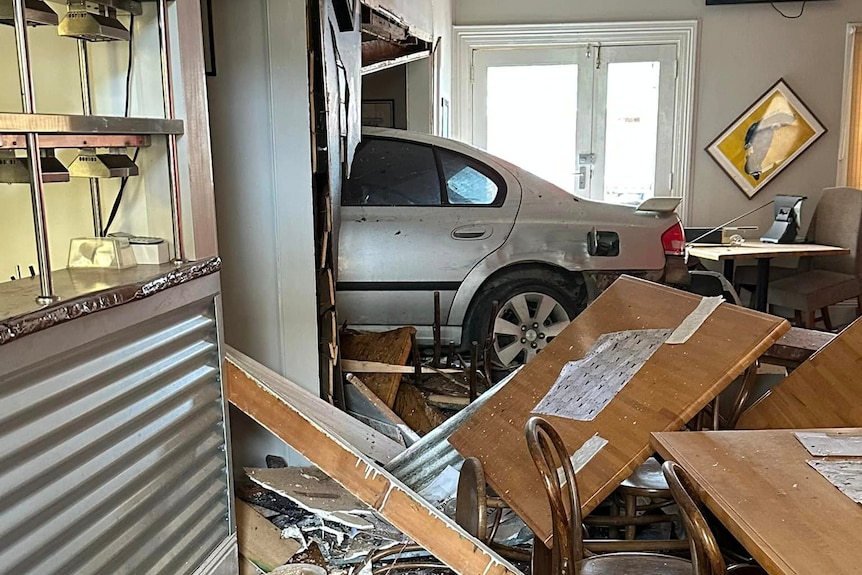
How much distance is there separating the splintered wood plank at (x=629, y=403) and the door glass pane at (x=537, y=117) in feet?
15.4

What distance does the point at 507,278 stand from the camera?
15.7ft

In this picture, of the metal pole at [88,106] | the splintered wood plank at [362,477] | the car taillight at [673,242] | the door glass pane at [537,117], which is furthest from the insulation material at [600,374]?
the door glass pane at [537,117]

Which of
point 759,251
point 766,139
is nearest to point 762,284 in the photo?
point 759,251

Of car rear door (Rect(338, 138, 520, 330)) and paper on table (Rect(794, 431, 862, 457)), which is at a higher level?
car rear door (Rect(338, 138, 520, 330))

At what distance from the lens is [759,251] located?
564 cm

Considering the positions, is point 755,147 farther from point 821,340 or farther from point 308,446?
point 308,446

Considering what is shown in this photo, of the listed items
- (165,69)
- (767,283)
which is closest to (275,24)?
(165,69)

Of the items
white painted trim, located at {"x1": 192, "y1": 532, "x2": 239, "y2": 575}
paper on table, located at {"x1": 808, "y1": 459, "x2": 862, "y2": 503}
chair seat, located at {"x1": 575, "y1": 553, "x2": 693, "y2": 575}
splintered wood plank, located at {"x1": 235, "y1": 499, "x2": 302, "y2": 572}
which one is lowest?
splintered wood plank, located at {"x1": 235, "y1": 499, "x2": 302, "y2": 572}

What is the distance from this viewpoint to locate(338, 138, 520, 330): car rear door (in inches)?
184

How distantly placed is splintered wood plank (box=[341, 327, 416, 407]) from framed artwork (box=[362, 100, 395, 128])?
8.93 ft

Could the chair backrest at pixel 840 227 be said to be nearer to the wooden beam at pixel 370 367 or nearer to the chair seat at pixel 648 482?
the wooden beam at pixel 370 367

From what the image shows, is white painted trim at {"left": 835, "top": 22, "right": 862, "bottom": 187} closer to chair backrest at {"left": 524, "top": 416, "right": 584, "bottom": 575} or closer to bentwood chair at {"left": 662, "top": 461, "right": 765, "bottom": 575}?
chair backrest at {"left": 524, "top": 416, "right": 584, "bottom": 575}

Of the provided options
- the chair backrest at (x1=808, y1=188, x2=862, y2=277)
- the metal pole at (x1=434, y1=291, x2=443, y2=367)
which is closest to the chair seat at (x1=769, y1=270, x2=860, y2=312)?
the chair backrest at (x1=808, y1=188, x2=862, y2=277)

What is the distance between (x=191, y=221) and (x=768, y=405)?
196cm
